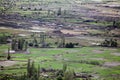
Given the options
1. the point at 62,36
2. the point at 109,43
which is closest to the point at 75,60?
the point at 109,43

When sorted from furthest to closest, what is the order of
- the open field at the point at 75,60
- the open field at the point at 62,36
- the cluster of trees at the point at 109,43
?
the cluster of trees at the point at 109,43 → the open field at the point at 62,36 → the open field at the point at 75,60

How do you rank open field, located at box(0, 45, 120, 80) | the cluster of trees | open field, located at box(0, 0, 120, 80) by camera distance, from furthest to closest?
the cluster of trees, open field, located at box(0, 0, 120, 80), open field, located at box(0, 45, 120, 80)

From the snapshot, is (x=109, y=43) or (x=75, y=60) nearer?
(x=75, y=60)

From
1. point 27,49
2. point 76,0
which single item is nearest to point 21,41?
point 27,49

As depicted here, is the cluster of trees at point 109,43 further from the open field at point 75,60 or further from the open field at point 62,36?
the open field at point 75,60

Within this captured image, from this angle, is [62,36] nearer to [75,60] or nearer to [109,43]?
[109,43]

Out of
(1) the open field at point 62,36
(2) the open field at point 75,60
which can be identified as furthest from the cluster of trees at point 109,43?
(2) the open field at point 75,60

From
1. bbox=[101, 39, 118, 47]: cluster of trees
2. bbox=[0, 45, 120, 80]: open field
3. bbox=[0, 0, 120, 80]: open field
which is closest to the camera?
bbox=[0, 45, 120, 80]: open field

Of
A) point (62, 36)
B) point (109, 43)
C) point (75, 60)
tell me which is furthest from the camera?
point (62, 36)

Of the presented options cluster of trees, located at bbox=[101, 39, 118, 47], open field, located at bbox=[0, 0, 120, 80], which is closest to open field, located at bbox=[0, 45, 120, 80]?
open field, located at bbox=[0, 0, 120, 80]

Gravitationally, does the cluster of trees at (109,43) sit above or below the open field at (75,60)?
above

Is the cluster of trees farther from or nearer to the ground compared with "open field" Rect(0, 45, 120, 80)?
farther from the ground

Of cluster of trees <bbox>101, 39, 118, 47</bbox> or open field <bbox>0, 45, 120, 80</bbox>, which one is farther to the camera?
cluster of trees <bbox>101, 39, 118, 47</bbox>

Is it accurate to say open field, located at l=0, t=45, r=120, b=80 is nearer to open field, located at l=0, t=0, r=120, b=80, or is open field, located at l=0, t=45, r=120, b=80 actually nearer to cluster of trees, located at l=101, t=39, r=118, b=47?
open field, located at l=0, t=0, r=120, b=80
